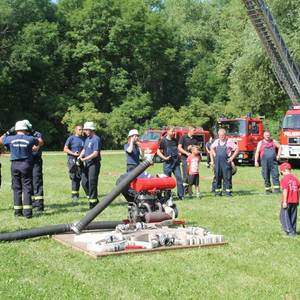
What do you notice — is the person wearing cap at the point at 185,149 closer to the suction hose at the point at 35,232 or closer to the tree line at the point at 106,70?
the suction hose at the point at 35,232

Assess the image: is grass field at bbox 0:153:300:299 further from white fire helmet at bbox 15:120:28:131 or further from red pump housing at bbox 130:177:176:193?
white fire helmet at bbox 15:120:28:131

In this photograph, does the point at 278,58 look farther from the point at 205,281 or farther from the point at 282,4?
the point at 205,281

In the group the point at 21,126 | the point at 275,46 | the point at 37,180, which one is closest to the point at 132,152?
the point at 37,180

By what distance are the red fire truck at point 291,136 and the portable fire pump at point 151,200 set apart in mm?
17040

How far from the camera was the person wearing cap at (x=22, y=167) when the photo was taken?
34.8 ft

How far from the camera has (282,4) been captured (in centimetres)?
3412

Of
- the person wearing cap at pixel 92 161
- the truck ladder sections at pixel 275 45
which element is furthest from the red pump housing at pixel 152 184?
the truck ladder sections at pixel 275 45

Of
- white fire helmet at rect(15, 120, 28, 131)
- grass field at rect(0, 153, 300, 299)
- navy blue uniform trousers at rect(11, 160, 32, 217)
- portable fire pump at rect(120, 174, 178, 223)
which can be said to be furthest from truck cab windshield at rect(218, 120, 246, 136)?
portable fire pump at rect(120, 174, 178, 223)

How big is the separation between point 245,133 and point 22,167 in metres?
18.7

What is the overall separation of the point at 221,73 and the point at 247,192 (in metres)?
40.9

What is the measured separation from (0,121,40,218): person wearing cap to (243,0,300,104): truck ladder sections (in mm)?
21448

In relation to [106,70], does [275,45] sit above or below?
below

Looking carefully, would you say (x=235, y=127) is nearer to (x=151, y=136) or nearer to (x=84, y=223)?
(x=151, y=136)

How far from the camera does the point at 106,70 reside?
181 ft
